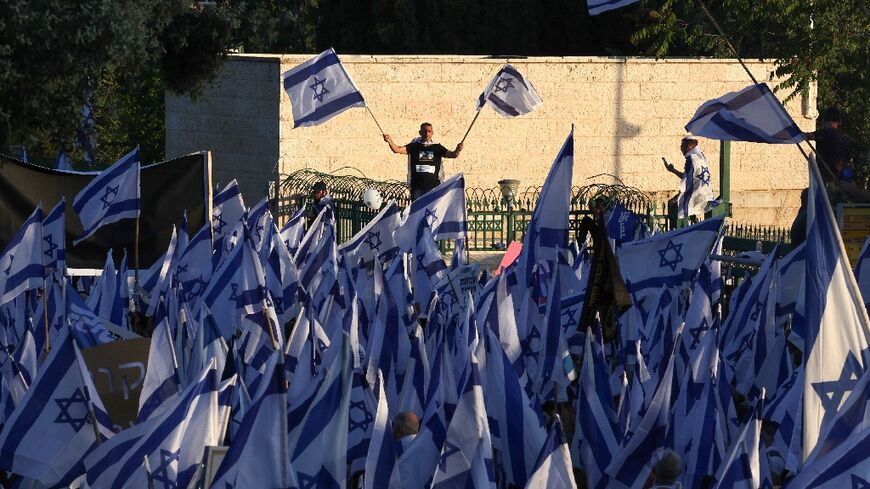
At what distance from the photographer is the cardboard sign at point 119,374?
32.0 feet

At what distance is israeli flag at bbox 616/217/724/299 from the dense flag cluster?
15 millimetres

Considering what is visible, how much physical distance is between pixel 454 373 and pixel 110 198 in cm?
541

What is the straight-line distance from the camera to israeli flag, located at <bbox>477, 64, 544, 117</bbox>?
67.3ft

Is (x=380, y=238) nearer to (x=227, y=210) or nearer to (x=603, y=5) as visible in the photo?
(x=227, y=210)

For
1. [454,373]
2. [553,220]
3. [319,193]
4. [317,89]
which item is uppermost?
[317,89]

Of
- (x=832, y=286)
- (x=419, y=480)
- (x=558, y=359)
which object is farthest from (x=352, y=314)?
(x=832, y=286)

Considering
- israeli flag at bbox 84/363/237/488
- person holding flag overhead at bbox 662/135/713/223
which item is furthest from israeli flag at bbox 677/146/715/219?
israeli flag at bbox 84/363/237/488

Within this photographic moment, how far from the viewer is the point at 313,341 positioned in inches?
430

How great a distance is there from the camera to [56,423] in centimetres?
898

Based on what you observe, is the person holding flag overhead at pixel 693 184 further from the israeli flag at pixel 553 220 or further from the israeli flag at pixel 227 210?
the israeli flag at pixel 553 220

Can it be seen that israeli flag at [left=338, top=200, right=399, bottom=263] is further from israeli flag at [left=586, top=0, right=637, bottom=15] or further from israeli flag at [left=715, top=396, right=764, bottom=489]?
israeli flag at [left=715, top=396, right=764, bottom=489]

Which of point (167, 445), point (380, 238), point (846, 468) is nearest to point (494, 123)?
point (380, 238)

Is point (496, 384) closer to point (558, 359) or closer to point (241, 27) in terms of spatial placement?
point (558, 359)

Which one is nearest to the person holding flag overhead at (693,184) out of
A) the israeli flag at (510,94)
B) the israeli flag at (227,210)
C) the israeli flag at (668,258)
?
the israeli flag at (510,94)
